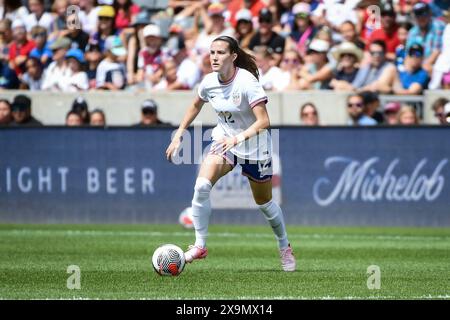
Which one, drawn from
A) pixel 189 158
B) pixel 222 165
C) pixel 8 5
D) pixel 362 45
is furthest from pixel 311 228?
pixel 8 5

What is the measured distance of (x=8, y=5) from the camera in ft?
81.4

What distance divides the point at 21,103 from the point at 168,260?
9465 mm

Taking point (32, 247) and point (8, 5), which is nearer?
point (32, 247)

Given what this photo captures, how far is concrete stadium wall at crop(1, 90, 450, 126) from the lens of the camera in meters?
19.6

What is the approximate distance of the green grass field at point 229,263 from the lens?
10.5m

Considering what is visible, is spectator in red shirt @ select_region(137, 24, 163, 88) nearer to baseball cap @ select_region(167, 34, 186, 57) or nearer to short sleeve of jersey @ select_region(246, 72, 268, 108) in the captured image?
baseball cap @ select_region(167, 34, 186, 57)

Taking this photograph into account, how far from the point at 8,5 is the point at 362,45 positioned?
7.98 meters

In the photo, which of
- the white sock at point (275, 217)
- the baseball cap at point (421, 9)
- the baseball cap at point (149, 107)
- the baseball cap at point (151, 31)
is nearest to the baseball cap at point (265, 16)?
the baseball cap at point (151, 31)

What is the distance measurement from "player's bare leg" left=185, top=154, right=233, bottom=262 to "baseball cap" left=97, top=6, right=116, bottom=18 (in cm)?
1121

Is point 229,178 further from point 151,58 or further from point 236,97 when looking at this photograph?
point 236,97

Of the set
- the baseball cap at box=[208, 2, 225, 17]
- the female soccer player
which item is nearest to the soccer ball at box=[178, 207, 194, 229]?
the baseball cap at box=[208, 2, 225, 17]

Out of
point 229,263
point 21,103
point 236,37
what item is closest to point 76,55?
point 21,103

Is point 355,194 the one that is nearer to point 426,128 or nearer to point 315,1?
point 426,128
